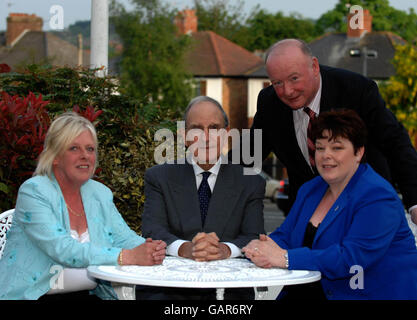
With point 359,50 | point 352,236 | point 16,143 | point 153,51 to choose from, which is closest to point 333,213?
point 352,236

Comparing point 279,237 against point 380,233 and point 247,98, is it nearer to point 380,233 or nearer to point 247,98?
point 380,233

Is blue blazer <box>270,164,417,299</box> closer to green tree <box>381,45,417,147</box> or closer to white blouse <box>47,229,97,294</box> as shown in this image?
white blouse <box>47,229,97,294</box>

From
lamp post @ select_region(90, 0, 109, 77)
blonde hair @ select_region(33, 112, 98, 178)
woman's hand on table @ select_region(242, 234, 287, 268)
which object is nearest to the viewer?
woman's hand on table @ select_region(242, 234, 287, 268)

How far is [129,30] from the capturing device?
119ft

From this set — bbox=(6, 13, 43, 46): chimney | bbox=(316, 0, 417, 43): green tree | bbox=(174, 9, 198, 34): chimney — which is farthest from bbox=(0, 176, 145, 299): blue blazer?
bbox=(6, 13, 43, 46): chimney

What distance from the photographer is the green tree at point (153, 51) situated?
117 ft

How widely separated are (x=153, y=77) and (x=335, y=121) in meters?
32.6

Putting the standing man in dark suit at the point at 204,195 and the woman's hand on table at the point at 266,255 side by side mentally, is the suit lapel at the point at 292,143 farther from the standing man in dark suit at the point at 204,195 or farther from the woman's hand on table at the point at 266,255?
the woman's hand on table at the point at 266,255

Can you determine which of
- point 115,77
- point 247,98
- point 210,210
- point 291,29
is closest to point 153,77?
point 247,98

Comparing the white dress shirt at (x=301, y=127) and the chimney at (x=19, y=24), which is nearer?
the white dress shirt at (x=301, y=127)

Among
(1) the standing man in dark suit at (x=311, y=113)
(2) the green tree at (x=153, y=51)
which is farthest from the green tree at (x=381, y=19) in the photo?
(1) the standing man in dark suit at (x=311, y=113)

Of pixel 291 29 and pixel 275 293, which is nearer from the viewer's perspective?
pixel 275 293

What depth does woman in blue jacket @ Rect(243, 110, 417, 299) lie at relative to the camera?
3.54 m
